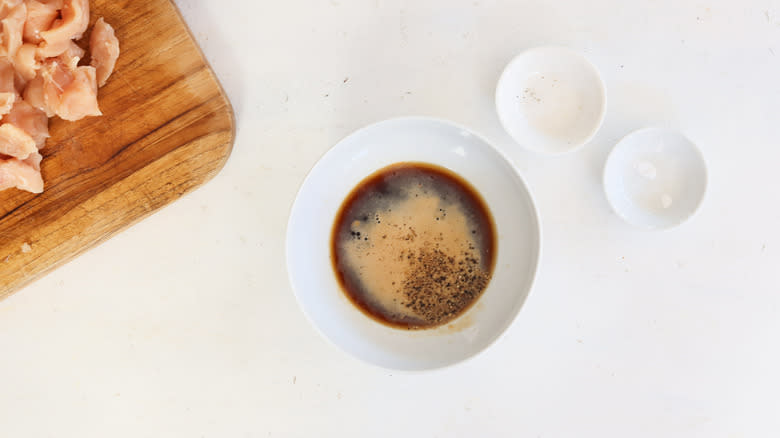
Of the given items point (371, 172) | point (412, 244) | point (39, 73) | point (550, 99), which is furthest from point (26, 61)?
point (550, 99)

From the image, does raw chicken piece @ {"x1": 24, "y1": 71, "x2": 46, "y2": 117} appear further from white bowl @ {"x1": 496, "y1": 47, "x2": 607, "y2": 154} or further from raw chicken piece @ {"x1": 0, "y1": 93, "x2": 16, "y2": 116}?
white bowl @ {"x1": 496, "y1": 47, "x2": 607, "y2": 154}

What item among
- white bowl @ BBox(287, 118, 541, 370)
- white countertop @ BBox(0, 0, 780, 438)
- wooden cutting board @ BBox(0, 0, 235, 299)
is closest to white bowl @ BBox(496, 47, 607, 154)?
white countertop @ BBox(0, 0, 780, 438)

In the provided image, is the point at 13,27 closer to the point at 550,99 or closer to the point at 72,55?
the point at 72,55

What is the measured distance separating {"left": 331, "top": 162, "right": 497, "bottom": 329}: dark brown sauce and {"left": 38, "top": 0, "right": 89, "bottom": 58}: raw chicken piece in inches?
25.5

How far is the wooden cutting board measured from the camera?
112 cm

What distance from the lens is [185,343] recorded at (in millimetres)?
1259

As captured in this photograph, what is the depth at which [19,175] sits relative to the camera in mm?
1091

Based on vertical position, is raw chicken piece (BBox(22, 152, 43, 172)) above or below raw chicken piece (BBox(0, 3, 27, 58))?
below

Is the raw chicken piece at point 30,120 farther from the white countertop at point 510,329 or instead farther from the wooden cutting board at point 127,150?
the white countertop at point 510,329

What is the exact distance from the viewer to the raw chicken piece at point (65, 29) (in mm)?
1079

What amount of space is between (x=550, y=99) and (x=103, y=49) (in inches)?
37.3

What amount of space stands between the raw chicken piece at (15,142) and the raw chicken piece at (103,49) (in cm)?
18

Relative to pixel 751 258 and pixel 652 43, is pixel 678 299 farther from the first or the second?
pixel 652 43

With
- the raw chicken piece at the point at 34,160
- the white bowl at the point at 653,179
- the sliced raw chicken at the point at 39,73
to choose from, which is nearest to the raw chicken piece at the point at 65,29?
the sliced raw chicken at the point at 39,73
